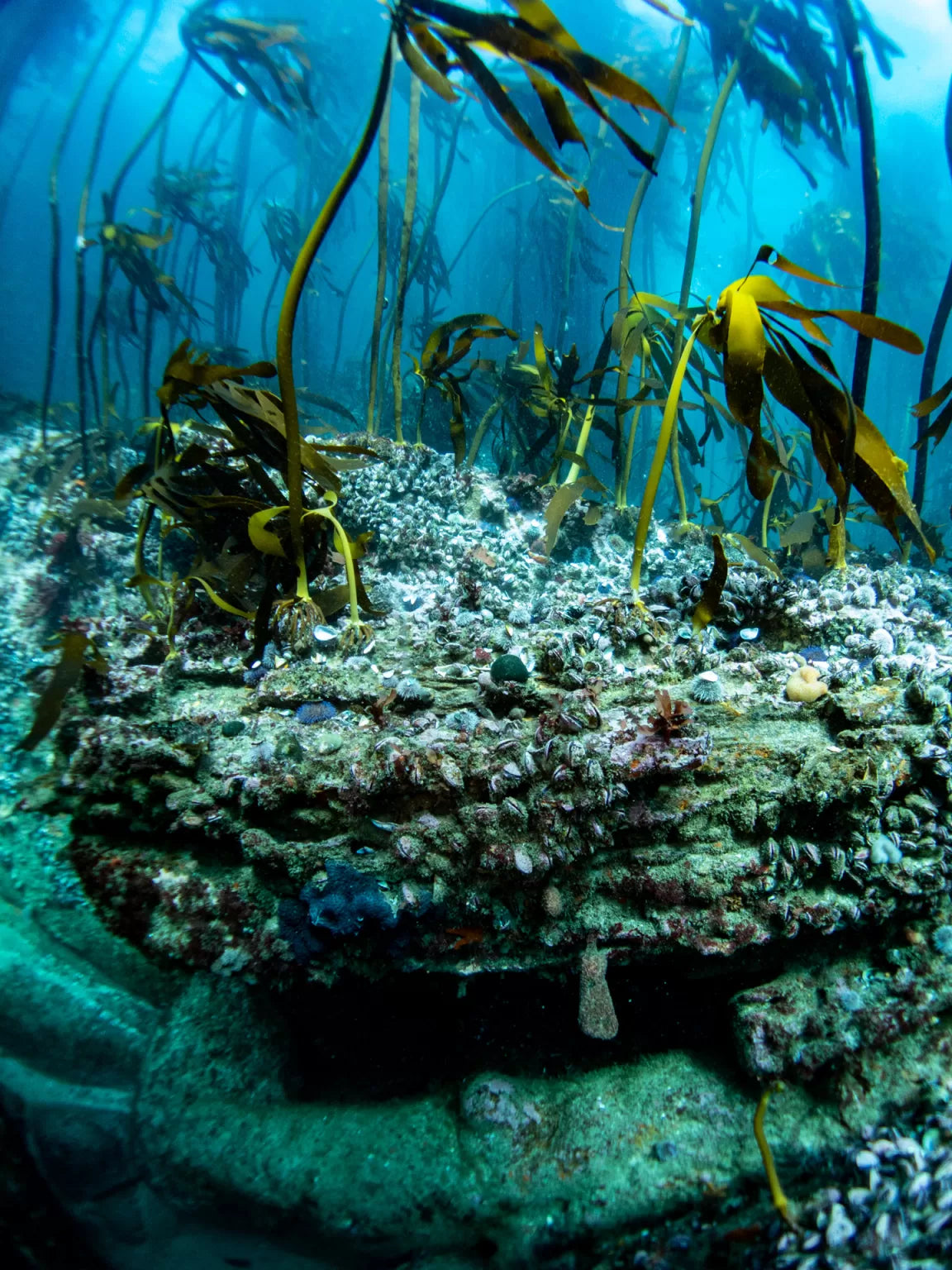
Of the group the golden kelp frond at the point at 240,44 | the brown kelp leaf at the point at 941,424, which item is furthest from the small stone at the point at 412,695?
the golden kelp frond at the point at 240,44

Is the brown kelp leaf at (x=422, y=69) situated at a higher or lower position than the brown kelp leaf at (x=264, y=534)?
higher

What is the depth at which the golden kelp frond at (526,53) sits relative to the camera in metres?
1.86

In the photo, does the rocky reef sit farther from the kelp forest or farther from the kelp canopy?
the kelp canopy

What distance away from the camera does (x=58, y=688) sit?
2.19 m

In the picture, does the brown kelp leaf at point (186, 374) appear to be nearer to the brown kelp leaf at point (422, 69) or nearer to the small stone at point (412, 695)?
the brown kelp leaf at point (422, 69)

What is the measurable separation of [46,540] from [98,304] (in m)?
2.99

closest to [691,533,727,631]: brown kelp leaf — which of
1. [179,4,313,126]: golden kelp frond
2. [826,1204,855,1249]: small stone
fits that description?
[826,1204,855,1249]: small stone

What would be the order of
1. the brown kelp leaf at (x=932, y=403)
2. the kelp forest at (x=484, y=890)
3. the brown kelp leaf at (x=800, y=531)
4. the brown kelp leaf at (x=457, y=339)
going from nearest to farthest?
the kelp forest at (x=484, y=890)
the brown kelp leaf at (x=932, y=403)
the brown kelp leaf at (x=800, y=531)
the brown kelp leaf at (x=457, y=339)

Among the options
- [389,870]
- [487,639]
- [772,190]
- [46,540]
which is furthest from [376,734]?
[772,190]

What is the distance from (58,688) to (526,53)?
3007 mm

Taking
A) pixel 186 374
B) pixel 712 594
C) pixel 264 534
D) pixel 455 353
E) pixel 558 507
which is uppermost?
pixel 455 353

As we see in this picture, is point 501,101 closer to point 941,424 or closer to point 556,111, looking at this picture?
point 556,111

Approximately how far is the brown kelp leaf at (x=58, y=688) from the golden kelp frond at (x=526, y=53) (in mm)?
2594

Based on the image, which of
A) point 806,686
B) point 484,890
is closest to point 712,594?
point 806,686
